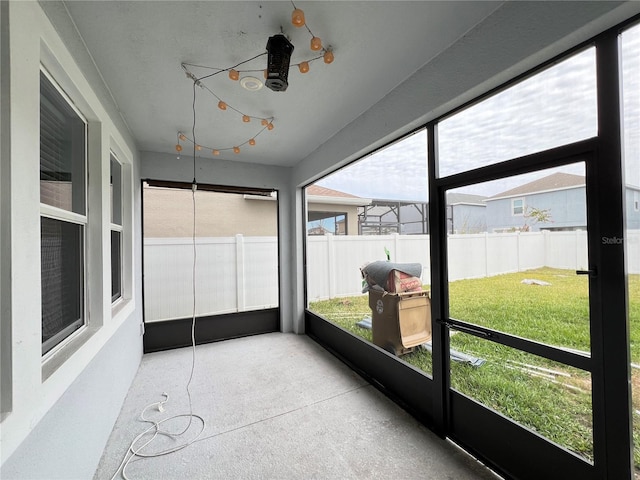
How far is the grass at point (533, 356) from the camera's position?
126 cm

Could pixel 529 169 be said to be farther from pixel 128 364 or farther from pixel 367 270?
pixel 128 364

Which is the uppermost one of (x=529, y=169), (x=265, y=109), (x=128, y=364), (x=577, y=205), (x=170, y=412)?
(x=265, y=109)

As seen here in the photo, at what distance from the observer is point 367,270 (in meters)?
2.90

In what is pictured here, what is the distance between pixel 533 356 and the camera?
1444 millimetres

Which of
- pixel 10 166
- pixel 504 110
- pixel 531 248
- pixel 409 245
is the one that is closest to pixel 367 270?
pixel 409 245

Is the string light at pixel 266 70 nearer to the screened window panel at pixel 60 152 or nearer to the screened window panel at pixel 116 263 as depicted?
the screened window panel at pixel 60 152

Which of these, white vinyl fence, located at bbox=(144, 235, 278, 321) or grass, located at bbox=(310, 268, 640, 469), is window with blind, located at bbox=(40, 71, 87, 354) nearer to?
white vinyl fence, located at bbox=(144, 235, 278, 321)

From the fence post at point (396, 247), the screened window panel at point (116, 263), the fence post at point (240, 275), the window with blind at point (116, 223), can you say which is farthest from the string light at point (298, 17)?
the fence post at point (240, 275)

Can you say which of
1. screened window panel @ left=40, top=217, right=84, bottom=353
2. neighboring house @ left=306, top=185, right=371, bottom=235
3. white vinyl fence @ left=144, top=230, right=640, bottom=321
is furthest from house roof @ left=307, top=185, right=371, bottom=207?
screened window panel @ left=40, top=217, right=84, bottom=353

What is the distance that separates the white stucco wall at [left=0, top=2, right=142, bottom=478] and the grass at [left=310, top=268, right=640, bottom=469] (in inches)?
83.0

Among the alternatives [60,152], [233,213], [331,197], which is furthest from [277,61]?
[233,213]

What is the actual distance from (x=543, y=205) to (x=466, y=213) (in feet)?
1.35

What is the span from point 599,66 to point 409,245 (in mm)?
1530

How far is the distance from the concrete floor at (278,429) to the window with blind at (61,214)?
98 centimetres
